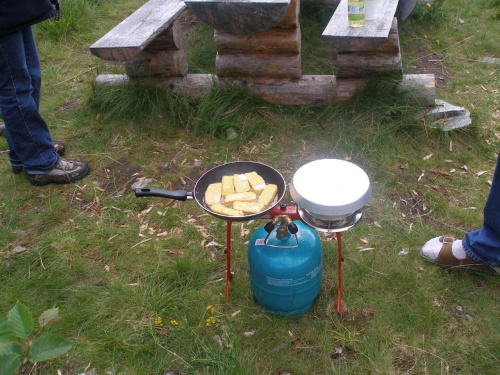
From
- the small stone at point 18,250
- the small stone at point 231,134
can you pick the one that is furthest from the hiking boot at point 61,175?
the small stone at point 231,134

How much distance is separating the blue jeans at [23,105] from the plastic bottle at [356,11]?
7.57 feet

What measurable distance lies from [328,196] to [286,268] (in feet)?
1.51

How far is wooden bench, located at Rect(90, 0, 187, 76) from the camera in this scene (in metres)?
3.19

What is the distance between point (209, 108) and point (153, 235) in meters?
1.39

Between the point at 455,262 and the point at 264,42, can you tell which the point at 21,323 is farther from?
the point at 264,42

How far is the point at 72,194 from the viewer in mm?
3385

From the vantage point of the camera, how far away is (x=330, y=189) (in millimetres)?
1966

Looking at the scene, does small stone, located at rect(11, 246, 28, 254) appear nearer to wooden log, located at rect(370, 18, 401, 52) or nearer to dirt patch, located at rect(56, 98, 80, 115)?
dirt patch, located at rect(56, 98, 80, 115)

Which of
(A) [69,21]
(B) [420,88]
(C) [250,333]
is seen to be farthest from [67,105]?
(B) [420,88]

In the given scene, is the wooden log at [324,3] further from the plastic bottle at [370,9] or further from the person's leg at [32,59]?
the person's leg at [32,59]

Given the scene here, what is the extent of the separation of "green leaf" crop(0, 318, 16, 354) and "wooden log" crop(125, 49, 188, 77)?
3.11m

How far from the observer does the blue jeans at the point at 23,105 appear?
117 inches

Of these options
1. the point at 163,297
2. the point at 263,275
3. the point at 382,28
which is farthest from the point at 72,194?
the point at 382,28

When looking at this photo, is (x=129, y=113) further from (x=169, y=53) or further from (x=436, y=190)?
(x=436, y=190)
